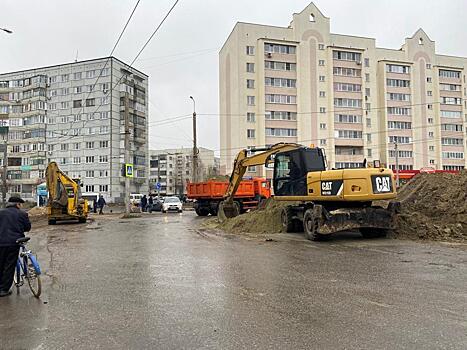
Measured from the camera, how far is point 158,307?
6086mm

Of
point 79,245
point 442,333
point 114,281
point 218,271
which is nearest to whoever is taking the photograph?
point 442,333

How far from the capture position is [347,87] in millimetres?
67875

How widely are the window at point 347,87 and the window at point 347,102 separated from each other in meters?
1.63

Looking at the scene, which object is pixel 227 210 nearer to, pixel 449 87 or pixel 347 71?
pixel 347 71

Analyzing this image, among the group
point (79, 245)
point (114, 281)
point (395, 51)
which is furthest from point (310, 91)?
point (114, 281)

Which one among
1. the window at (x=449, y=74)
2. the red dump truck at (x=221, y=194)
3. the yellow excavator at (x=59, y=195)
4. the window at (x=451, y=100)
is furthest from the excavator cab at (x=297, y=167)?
the window at (x=449, y=74)

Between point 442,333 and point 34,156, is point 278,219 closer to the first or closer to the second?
point 442,333

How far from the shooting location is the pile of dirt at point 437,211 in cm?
1348

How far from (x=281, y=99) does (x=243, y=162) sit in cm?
4720

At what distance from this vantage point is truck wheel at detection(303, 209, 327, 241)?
44.0 feet

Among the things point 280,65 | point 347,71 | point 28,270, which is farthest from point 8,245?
point 347,71

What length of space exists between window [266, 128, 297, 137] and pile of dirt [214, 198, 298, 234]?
45267mm

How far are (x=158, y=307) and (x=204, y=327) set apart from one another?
1.19 meters

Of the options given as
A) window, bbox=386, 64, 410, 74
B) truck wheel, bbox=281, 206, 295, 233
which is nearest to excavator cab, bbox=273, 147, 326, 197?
truck wheel, bbox=281, 206, 295, 233
